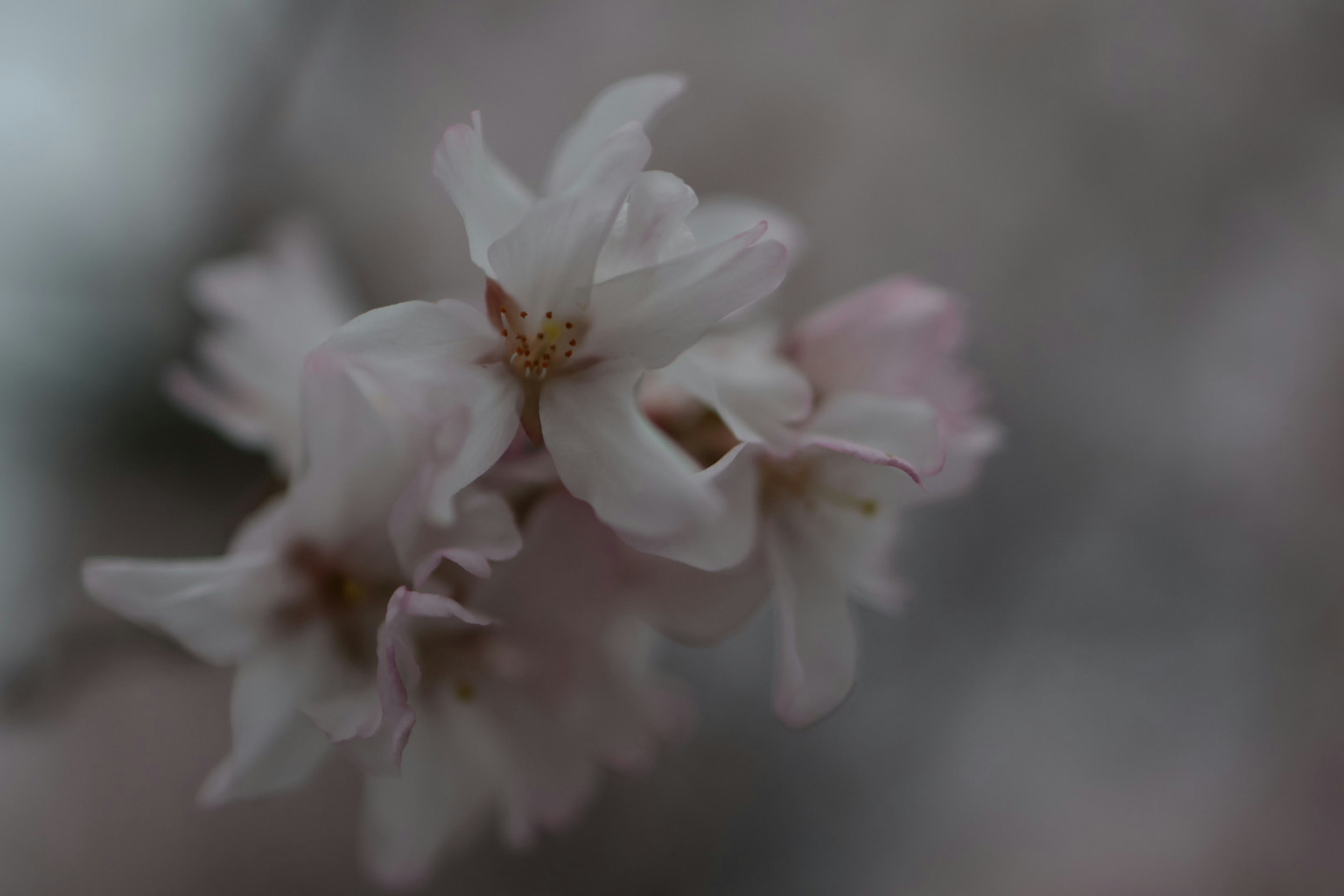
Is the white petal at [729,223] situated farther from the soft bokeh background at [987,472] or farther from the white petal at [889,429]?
the soft bokeh background at [987,472]

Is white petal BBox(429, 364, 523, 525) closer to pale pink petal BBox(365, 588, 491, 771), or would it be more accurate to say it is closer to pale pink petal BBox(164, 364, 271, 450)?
pale pink petal BBox(365, 588, 491, 771)

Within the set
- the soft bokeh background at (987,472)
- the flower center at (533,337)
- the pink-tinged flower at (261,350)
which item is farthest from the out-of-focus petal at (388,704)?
the soft bokeh background at (987,472)

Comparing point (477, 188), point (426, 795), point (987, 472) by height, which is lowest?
point (987, 472)

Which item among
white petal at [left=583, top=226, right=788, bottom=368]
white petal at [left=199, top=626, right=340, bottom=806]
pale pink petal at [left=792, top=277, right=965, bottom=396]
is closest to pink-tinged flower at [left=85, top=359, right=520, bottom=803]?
white petal at [left=199, top=626, right=340, bottom=806]

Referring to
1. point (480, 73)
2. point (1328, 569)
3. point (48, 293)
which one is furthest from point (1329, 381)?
point (48, 293)

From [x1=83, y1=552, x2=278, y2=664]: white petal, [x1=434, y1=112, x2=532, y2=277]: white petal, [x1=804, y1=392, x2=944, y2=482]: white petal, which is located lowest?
[x1=83, y1=552, x2=278, y2=664]: white petal

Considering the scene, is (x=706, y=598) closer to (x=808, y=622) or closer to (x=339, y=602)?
(x=808, y=622)

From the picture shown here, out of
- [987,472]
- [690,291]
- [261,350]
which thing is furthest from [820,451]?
[987,472]
